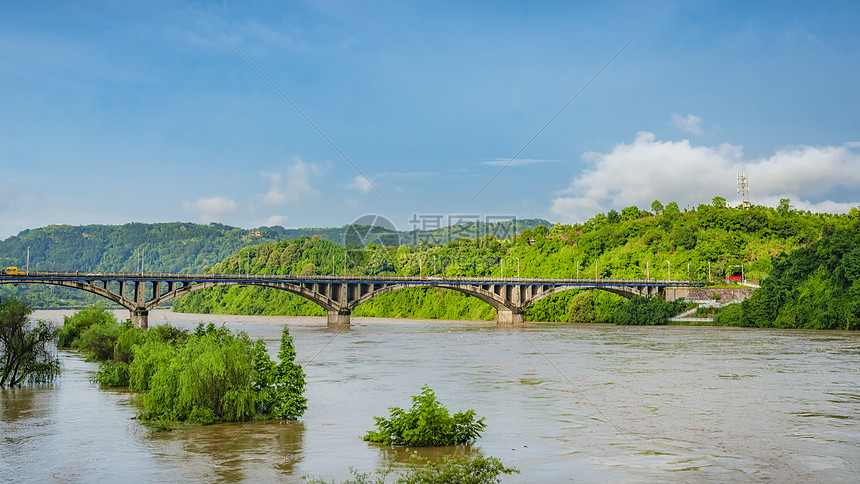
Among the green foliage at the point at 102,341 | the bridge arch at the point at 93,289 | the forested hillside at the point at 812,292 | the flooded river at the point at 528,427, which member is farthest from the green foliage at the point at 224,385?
the forested hillside at the point at 812,292

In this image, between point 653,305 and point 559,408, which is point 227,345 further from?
point 653,305

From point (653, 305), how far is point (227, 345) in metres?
91.7

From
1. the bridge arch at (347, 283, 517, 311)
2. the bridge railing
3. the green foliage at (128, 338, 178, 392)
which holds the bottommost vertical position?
the green foliage at (128, 338, 178, 392)

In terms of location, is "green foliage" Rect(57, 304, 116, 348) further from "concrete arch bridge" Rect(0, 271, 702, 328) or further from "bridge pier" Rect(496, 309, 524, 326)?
"bridge pier" Rect(496, 309, 524, 326)

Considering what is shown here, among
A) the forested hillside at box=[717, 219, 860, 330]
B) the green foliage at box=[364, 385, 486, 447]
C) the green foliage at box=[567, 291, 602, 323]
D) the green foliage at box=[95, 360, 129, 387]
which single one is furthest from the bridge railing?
the green foliage at box=[364, 385, 486, 447]

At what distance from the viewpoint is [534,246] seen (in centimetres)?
16200

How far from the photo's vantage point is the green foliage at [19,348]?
1150 inches

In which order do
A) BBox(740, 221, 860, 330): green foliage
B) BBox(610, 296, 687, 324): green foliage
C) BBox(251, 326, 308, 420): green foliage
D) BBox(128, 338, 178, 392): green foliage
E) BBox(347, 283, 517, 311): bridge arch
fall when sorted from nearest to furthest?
BBox(251, 326, 308, 420): green foliage → BBox(128, 338, 178, 392): green foliage → BBox(740, 221, 860, 330): green foliage → BBox(347, 283, 517, 311): bridge arch → BBox(610, 296, 687, 324): green foliage

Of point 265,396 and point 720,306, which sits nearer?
point 265,396

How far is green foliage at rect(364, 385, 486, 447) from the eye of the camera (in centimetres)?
1877

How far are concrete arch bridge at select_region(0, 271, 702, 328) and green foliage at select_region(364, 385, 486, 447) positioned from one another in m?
67.2

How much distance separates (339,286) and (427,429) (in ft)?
266

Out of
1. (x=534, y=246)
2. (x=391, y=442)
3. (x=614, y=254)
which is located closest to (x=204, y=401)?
(x=391, y=442)

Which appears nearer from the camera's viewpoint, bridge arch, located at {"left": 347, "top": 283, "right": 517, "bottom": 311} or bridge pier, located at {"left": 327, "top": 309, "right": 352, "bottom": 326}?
bridge pier, located at {"left": 327, "top": 309, "right": 352, "bottom": 326}
